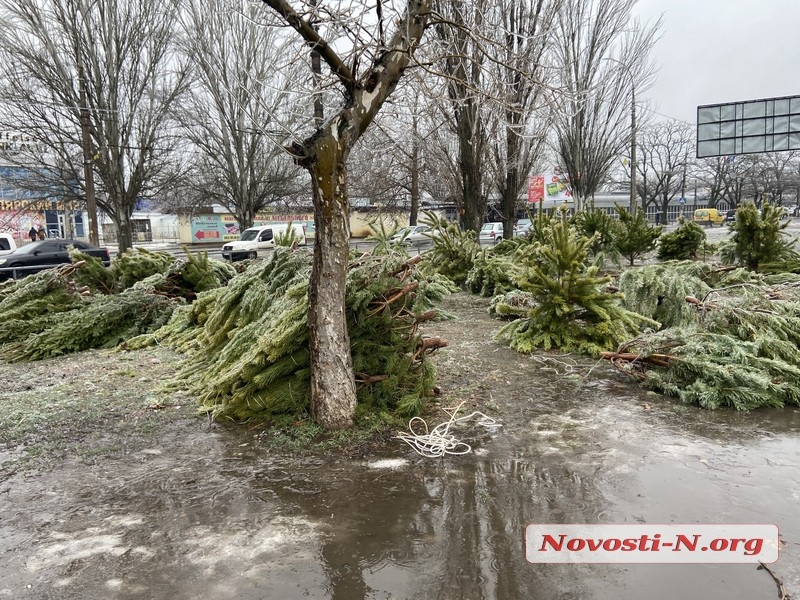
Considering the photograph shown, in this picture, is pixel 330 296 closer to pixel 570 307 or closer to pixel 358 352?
pixel 358 352

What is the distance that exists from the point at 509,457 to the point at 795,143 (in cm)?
3172

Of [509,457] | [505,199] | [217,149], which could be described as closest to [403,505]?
[509,457]

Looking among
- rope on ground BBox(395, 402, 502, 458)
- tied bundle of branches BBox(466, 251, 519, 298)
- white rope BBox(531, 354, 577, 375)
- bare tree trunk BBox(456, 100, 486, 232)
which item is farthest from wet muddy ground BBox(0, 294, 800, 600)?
bare tree trunk BBox(456, 100, 486, 232)

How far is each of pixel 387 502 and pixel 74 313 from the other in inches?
279

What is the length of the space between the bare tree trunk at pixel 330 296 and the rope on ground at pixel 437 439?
0.55 meters

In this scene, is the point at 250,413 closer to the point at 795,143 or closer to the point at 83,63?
the point at 83,63

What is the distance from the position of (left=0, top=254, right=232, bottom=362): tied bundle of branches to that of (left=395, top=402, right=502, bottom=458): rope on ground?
5.65 metres

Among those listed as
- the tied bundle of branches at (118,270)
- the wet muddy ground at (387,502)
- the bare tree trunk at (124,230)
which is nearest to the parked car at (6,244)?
the bare tree trunk at (124,230)

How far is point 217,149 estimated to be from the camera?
25906 millimetres

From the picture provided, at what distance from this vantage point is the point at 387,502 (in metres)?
3.43

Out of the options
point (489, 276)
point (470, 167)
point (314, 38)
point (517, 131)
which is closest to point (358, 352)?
point (314, 38)

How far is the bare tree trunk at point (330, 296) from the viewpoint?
4.27 metres

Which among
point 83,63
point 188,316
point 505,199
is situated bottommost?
point 188,316

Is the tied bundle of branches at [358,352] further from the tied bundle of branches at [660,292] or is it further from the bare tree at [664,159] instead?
the bare tree at [664,159]
